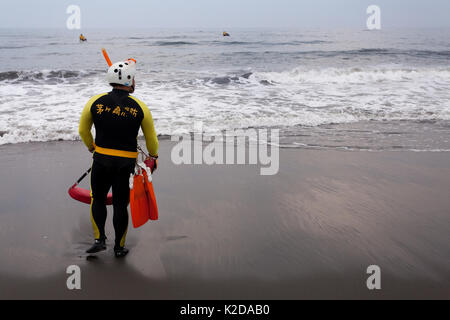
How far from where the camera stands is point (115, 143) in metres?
2.93

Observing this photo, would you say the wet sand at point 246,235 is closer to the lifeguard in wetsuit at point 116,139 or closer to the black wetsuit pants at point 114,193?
the black wetsuit pants at point 114,193

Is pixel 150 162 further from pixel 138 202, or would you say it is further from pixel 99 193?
pixel 99 193

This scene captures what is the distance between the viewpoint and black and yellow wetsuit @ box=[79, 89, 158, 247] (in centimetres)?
284

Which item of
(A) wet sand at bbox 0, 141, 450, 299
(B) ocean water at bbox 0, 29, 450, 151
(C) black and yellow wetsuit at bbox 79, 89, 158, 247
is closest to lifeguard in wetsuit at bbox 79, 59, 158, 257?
(C) black and yellow wetsuit at bbox 79, 89, 158, 247

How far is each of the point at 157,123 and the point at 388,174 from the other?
15.9ft

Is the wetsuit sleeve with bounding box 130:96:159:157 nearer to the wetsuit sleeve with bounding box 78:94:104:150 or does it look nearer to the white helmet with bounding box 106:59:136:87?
the white helmet with bounding box 106:59:136:87

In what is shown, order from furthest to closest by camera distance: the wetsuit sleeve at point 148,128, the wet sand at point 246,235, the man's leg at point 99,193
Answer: the man's leg at point 99,193 → the wetsuit sleeve at point 148,128 → the wet sand at point 246,235

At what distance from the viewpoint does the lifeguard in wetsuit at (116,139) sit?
111 inches

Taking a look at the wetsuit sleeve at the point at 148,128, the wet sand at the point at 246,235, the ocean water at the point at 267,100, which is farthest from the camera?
the ocean water at the point at 267,100

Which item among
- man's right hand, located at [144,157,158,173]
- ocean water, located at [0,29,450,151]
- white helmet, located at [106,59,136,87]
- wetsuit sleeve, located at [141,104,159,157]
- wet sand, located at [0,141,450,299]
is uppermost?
ocean water, located at [0,29,450,151]

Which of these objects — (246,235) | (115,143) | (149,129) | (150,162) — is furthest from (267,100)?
(115,143)

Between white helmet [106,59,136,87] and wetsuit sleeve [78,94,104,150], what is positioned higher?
white helmet [106,59,136,87]

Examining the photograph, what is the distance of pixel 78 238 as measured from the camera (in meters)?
3.44

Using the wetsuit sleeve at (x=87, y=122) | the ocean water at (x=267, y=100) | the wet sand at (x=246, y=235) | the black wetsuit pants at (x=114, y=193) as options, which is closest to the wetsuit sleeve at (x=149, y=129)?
the black wetsuit pants at (x=114, y=193)
